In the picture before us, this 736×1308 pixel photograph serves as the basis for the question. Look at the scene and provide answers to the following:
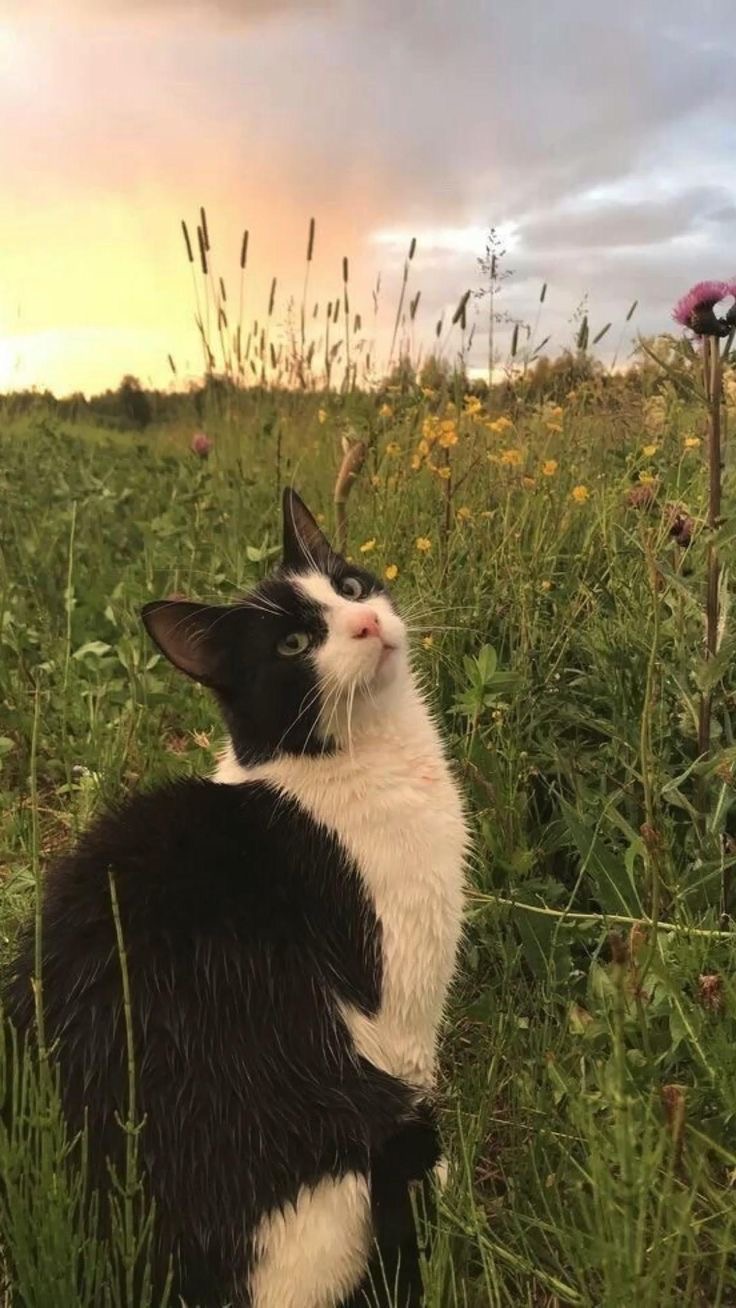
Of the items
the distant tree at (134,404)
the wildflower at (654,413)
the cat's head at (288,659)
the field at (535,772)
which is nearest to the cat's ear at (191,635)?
the cat's head at (288,659)

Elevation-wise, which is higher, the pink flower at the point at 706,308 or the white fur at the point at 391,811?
the pink flower at the point at 706,308

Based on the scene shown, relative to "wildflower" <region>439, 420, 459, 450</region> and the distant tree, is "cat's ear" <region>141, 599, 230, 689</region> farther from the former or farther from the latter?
the distant tree

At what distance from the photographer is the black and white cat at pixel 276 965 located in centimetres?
120

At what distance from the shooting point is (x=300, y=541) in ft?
6.26

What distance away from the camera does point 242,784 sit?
1.59 metres

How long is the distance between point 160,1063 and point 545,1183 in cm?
60

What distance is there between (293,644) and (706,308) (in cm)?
89

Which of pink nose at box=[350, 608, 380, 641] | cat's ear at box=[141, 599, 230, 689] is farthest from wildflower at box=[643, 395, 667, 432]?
cat's ear at box=[141, 599, 230, 689]

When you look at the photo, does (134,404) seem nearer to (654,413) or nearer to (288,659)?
(654,413)

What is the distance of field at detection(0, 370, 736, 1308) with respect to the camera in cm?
111

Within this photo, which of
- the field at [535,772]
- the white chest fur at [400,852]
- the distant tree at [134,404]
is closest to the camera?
the field at [535,772]

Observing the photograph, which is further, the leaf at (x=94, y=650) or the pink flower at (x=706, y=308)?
the leaf at (x=94, y=650)

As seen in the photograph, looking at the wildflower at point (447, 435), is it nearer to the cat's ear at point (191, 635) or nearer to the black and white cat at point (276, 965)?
the black and white cat at point (276, 965)

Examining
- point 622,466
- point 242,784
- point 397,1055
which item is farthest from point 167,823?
point 622,466
